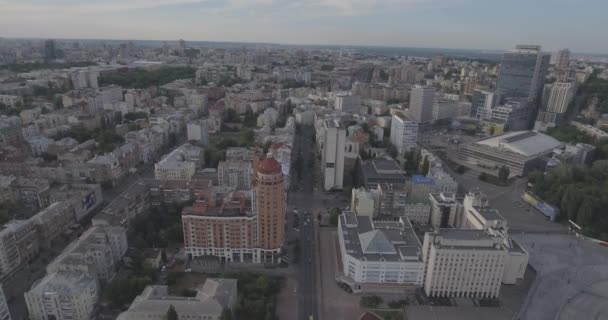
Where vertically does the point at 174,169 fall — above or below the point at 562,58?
below

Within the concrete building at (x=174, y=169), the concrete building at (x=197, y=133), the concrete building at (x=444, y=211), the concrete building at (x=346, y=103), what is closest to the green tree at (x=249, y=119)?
the concrete building at (x=197, y=133)

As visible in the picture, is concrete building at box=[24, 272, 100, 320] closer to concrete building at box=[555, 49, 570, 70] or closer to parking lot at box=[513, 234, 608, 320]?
parking lot at box=[513, 234, 608, 320]

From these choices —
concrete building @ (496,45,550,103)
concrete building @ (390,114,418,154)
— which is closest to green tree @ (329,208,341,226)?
concrete building @ (390,114,418,154)

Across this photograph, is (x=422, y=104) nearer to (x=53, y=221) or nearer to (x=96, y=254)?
(x=96, y=254)

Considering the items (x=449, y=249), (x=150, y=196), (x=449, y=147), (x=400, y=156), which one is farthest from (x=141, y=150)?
(x=449, y=147)

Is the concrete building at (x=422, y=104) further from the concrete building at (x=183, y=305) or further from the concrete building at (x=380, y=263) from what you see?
the concrete building at (x=183, y=305)

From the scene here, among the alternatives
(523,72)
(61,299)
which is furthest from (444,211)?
(523,72)

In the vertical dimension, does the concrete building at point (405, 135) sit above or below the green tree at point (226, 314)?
above
